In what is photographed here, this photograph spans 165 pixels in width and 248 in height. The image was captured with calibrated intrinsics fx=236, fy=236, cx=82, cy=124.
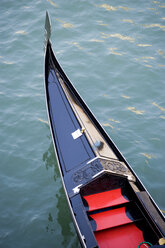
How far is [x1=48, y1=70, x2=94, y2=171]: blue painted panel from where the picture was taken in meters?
3.98

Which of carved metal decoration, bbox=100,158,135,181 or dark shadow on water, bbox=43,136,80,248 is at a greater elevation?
carved metal decoration, bbox=100,158,135,181

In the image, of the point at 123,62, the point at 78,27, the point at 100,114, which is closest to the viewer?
the point at 100,114

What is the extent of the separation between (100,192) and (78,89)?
339 cm

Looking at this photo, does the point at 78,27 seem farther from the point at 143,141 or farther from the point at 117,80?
the point at 143,141

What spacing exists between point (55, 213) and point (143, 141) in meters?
Answer: 2.48

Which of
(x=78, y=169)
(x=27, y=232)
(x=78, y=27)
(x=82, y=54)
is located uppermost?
(x=78, y=27)

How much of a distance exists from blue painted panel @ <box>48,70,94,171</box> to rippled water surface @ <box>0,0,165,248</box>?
68cm

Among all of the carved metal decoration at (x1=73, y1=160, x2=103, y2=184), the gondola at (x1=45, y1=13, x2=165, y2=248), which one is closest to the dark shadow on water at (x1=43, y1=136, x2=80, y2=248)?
the gondola at (x1=45, y1=13, x2=165, y2=248)

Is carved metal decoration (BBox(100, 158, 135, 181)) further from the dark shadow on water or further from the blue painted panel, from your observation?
the dark shadow on water

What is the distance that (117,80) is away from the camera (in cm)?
664

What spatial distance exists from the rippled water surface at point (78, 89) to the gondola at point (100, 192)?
706 millimetres

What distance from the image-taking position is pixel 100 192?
3.64m

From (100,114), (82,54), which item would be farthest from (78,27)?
(100,114)

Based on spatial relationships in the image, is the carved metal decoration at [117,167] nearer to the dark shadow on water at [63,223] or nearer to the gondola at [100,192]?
the gondola at [100,192]
